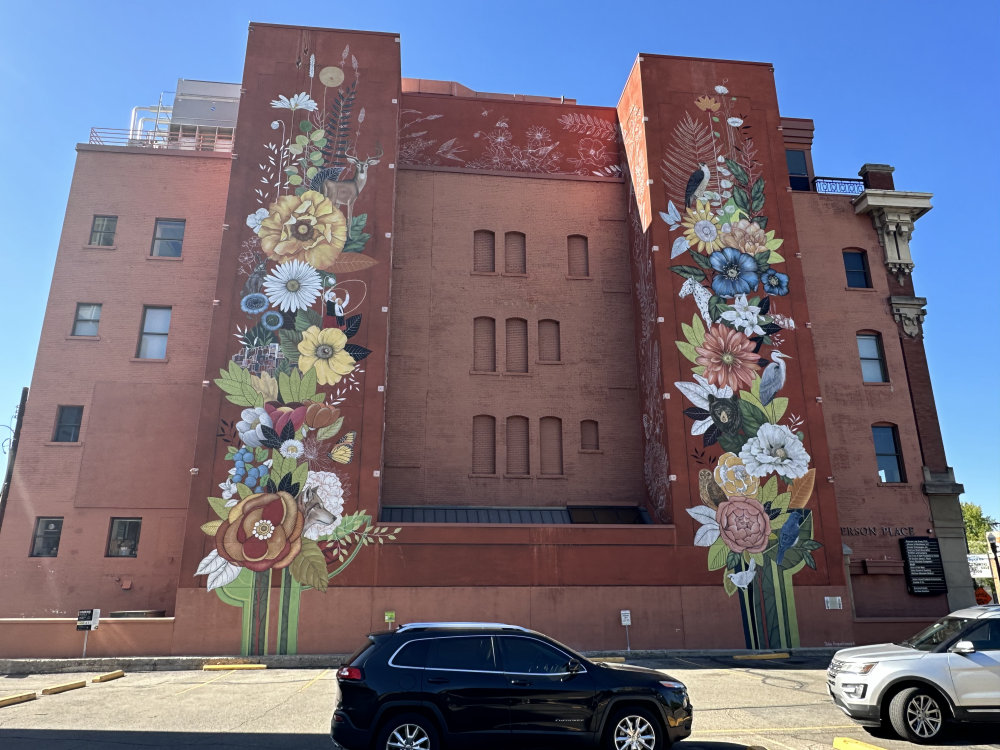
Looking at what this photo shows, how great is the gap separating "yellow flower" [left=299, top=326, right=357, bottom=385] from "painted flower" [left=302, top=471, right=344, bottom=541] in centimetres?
317

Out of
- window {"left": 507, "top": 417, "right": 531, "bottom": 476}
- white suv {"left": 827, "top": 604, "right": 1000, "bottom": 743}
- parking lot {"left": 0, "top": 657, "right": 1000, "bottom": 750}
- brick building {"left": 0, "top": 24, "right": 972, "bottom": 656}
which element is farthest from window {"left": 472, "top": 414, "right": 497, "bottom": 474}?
white suv {"left": 827, "top": 604, "right": 1000, "bottom": 743}

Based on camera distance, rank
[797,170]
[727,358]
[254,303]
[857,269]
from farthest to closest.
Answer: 1. [797,170]
2. [857,269]
3. [727,358]
4. [254,303]

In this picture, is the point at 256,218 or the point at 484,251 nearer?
the point at 256,218

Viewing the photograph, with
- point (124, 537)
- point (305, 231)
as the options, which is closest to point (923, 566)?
point (305, 231)

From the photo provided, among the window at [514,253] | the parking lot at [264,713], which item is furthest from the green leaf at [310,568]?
the window at [514,253]

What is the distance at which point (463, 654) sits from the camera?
916 cm

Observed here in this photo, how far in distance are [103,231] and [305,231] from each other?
28.7 feet

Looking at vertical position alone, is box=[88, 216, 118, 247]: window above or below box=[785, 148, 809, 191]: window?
below

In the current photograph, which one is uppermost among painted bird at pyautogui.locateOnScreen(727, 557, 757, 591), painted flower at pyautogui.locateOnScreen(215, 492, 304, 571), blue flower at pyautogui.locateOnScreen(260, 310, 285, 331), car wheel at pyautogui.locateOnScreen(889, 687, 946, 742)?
blue flower at pyautogui.locateOnScreen(260, 310, 285, 331)

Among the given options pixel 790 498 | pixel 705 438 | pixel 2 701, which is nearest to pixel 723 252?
pixel 705 438

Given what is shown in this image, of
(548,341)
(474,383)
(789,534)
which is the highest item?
(548,341)

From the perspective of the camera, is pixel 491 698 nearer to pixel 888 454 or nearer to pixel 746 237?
pixel 746 237

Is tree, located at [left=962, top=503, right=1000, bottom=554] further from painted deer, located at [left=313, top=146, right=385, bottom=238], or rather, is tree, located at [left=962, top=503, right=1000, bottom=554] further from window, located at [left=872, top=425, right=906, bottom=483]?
painted deer, located at [left=313, top=146, right=385, bottom=238]

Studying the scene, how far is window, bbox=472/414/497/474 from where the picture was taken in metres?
25.8
